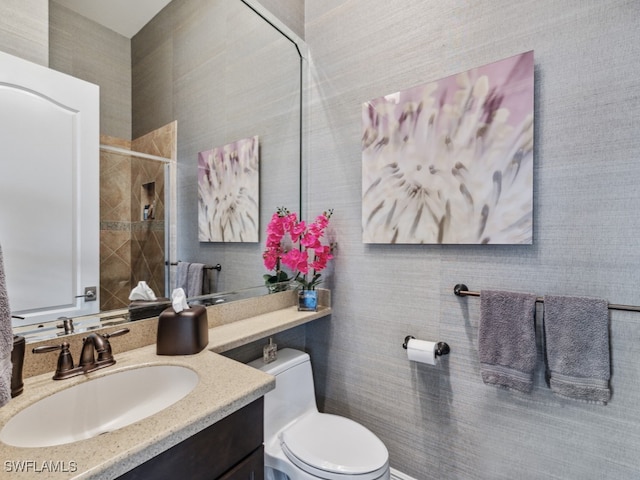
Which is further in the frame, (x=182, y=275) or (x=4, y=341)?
(x=182, y=275)

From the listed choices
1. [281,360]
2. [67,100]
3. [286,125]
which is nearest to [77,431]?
[281,360]

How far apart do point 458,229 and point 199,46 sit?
136 cm

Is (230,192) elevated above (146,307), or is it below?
above

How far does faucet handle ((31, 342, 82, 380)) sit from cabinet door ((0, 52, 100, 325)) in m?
0.13

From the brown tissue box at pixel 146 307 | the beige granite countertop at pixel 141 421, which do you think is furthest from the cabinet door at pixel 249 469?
the brown tissue box at pixel 146 307

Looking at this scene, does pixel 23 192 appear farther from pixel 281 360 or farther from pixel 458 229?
pixel 458 229

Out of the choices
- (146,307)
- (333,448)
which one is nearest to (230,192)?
(146,307)

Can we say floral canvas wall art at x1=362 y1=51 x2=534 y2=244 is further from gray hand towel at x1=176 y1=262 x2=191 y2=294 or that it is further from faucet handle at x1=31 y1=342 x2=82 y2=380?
faucet handle at x1=31 y1=342 x2=82 y2=380

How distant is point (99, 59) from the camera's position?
978 millimetres

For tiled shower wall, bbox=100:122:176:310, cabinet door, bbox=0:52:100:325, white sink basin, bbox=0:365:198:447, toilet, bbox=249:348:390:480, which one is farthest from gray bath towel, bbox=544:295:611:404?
cabinet door, bbox=0:52:100:325

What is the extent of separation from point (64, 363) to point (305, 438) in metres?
0.93

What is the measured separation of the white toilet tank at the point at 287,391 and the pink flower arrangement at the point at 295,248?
0.39 meters

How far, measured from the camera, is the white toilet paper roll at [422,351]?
1256 millimetres

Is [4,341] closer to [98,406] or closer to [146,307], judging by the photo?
[98,406]
